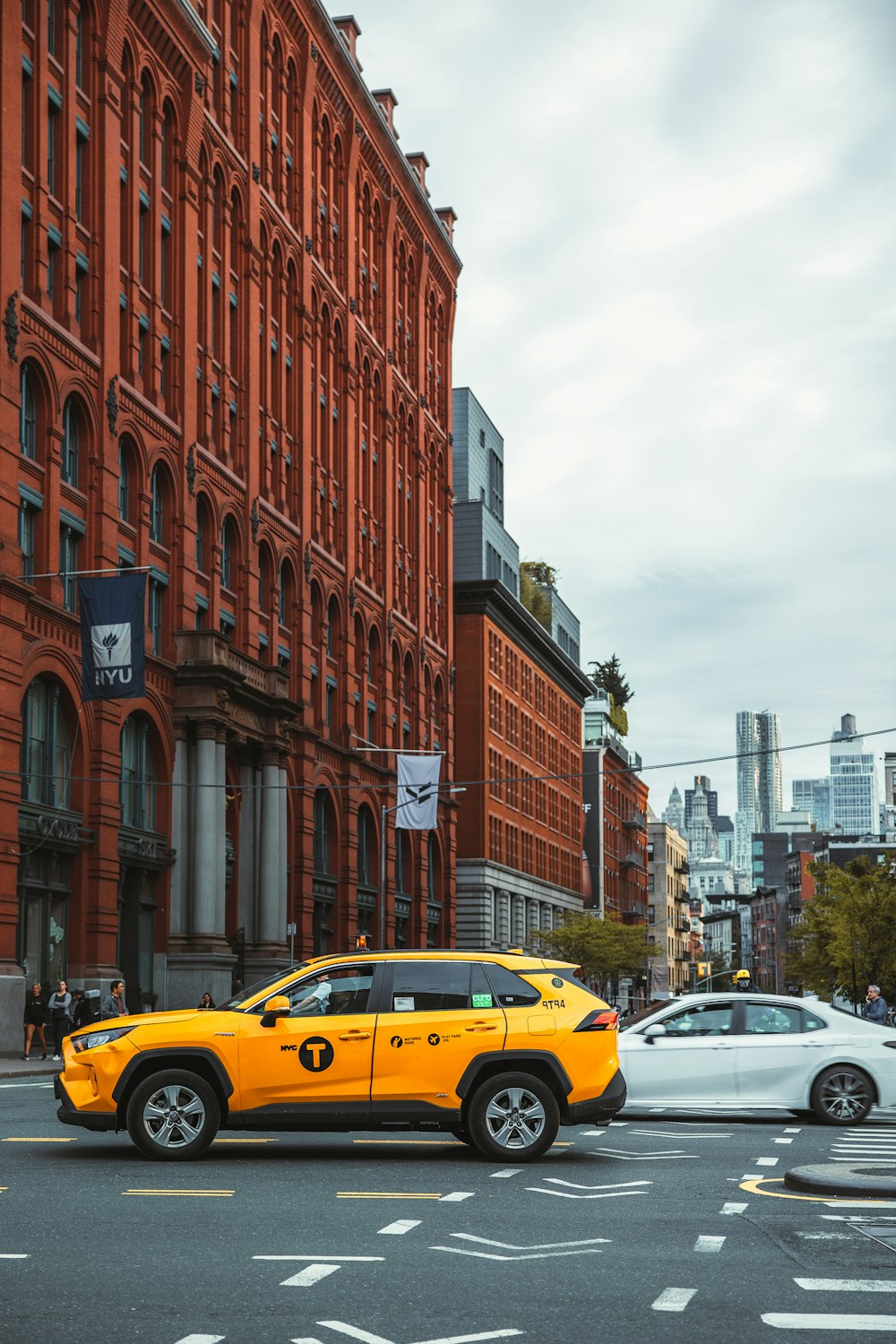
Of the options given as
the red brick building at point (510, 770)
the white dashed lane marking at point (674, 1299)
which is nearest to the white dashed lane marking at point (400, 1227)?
the white dashed lane marking at point (674, 1299)

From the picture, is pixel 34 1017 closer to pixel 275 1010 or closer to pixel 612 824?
pixel 275 1010

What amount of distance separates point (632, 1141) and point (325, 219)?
52003 mm

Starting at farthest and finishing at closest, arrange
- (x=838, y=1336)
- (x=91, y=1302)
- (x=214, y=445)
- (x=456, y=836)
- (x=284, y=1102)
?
(x=456, y=836)
(x=214, y=445)
(x=284, y=1102)
(x=91, y=1302)
(x=838, y=1336)

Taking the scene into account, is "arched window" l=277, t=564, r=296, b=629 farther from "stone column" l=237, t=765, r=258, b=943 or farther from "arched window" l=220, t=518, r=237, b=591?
"stone column" l=237, t=765, r=258, b=943

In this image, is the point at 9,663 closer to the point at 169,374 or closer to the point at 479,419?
the point at 169,374

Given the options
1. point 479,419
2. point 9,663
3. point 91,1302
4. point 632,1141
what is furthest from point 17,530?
point 479,419

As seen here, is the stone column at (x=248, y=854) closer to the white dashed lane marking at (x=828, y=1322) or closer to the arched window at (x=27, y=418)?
the arched window at (x=27, y=418)

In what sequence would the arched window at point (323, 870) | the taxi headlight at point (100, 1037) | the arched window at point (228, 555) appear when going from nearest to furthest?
1. the taxi headlight at point (100, 1037)
2. the arched window at point (228, 555)
3. the arched window at point (323, 870)

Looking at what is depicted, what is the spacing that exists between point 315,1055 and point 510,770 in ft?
260

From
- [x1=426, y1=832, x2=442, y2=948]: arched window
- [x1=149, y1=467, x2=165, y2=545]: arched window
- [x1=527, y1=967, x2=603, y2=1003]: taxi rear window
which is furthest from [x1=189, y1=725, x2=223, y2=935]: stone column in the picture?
[x1=527, y1=967, x2=603, y2=1003]: taxi rear window

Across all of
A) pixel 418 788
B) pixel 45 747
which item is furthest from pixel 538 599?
pixel 45 747

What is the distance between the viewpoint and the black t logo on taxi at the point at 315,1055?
15602mm

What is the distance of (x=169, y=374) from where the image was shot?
48.6 m

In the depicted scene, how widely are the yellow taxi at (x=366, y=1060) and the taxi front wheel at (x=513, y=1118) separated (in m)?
0.01
